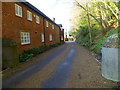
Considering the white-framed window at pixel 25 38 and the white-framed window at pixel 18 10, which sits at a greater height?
the white-framed window at pixel 18 10

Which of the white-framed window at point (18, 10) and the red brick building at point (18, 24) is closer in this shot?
the red brick building at point (18, 24)

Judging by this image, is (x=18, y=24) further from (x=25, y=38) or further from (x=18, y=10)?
(x=25, y=38)

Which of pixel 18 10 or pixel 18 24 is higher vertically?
pixel 18 10

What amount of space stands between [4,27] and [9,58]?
2689 millimetres

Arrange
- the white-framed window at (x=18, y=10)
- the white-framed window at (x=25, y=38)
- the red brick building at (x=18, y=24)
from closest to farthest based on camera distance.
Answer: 1. the red brick building at (x=18, y=24)
2. the white-framed window at (x=18, y=10)
3. the white-framed window at (x=25, y=38)

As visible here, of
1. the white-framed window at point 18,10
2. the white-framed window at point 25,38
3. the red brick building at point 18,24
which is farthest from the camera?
the white-framed window at point 25,38

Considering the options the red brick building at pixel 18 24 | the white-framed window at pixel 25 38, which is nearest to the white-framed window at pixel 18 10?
the red brick building at pixel 18 24

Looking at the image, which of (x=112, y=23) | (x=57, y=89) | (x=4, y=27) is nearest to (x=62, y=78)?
(x=57, y=89)

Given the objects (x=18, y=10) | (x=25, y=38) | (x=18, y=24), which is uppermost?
(x=18, y=10)

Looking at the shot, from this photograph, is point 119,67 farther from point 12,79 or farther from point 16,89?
point 12,79

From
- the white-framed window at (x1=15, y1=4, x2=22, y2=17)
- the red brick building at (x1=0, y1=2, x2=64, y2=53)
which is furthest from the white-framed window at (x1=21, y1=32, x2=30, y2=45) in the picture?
the white-framed window at (x1=15, y1=4, x2=22, y2=17)

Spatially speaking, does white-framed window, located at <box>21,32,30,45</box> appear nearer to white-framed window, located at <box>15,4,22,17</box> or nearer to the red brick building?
the red brick building

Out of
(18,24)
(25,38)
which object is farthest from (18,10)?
(25,38)

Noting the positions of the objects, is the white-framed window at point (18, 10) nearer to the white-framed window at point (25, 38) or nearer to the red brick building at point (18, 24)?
the red brick building at point (18, 24)
